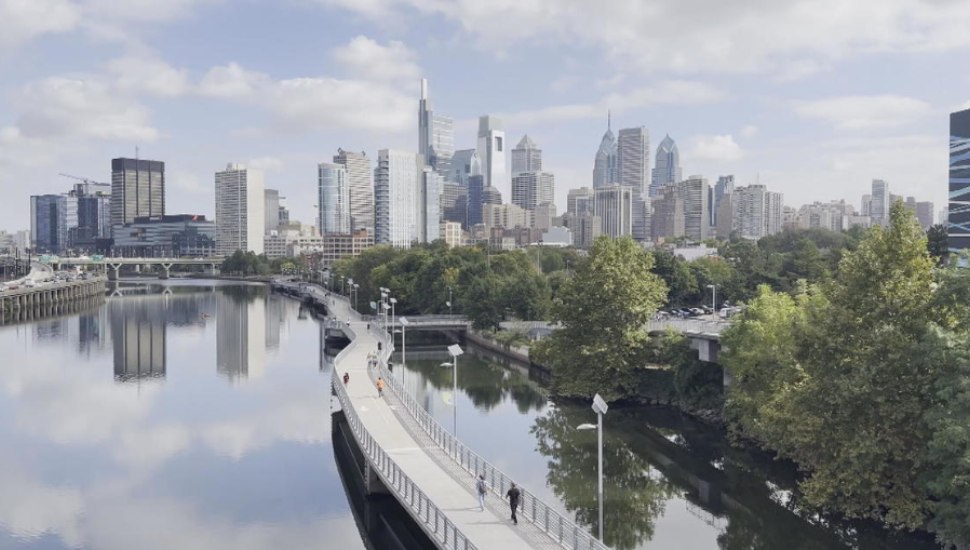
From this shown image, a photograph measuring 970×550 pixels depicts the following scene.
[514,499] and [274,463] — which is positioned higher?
[514,499]

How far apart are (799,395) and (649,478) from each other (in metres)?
9.72

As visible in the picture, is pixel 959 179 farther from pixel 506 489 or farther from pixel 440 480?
pixel 440 480

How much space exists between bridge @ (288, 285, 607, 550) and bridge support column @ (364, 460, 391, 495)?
4 cm

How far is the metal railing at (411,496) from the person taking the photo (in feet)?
79.5

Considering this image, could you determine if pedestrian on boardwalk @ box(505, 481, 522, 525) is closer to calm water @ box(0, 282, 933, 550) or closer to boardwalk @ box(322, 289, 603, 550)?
boardwalk @ box(322, 289, 603, 550)

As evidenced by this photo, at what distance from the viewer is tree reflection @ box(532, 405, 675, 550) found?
1262 inches

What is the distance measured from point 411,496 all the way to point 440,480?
7.61 feet

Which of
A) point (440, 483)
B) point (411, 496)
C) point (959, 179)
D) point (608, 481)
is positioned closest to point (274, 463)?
point (440, 483)

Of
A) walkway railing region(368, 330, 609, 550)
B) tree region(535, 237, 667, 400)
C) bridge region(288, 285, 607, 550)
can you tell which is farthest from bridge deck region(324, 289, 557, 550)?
tree region(535, 237, 667, 400)

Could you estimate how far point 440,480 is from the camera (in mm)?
30328

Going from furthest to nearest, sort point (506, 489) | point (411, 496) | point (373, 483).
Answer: point (373, 483)
point (506, 489)
point (411, 496)

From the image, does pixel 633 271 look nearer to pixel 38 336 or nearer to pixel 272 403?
pixel 272 403

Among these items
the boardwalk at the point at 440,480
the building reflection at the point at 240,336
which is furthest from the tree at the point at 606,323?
the building reflection at the point at 240,336

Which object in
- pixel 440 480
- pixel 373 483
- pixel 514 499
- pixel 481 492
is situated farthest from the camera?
pixel 373 483
